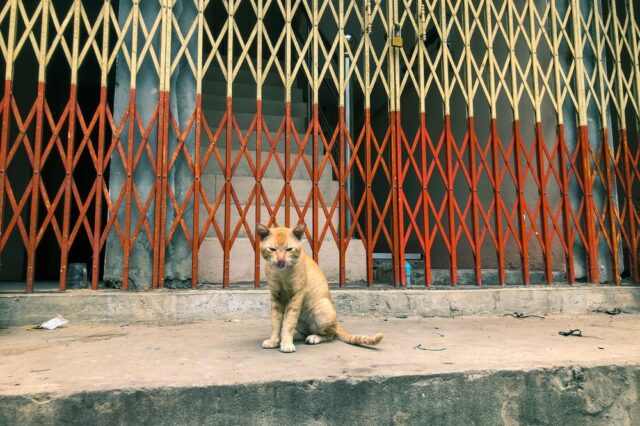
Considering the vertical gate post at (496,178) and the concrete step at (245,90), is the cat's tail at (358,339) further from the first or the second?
the concrete step at (245,90)

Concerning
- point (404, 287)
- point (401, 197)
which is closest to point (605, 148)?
point (401, 197)

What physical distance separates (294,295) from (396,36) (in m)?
2.98

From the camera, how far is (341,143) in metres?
4.18

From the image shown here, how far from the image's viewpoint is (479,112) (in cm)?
594

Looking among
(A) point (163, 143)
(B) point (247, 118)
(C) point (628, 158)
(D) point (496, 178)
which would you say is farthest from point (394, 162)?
(C) point (628, 158)

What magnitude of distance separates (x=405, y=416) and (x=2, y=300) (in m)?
3.08

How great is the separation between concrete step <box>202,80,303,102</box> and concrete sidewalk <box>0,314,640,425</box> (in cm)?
426

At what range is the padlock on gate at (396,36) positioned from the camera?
14.3 feet

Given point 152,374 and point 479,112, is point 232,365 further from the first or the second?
point 479,112

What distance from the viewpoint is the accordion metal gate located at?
3.75 m

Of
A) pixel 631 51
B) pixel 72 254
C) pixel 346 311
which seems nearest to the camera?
pixel 346 311

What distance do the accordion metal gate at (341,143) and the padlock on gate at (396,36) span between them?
28 millimetres

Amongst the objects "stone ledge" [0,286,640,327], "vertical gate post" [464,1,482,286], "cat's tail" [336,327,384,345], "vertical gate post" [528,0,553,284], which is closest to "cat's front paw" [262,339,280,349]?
"cat's tail" [336,327,384,345]

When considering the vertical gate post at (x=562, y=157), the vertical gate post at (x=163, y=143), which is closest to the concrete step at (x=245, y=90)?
the vertical gate post at (x=163, y=143)
